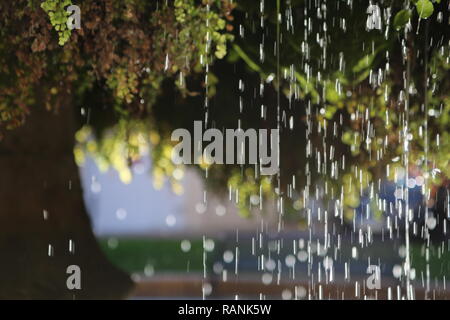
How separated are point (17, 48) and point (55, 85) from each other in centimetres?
90

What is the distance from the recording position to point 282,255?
20.0 m

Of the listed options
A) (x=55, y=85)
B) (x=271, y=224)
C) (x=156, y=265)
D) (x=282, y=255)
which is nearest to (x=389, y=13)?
(x=55, y=85)

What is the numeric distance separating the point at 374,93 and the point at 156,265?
9.44 metres

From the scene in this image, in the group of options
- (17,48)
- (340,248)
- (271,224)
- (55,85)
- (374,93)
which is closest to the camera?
(17,48)

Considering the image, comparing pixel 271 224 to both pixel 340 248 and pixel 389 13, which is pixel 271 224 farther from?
pixel 389 13

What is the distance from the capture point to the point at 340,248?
2152 centimetres

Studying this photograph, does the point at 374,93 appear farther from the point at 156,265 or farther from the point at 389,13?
the point at 156,265
